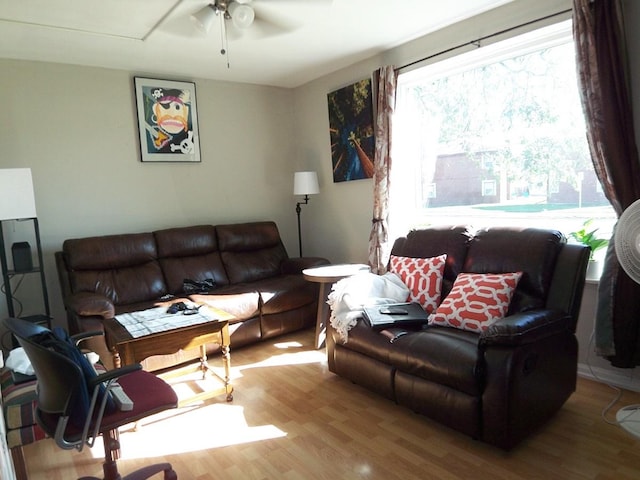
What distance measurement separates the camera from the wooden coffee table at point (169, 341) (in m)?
2.28

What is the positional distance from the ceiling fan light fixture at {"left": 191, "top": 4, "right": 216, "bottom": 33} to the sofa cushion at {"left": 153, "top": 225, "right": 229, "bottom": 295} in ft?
6.16

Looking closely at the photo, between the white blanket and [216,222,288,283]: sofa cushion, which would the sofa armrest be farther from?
the white blanket

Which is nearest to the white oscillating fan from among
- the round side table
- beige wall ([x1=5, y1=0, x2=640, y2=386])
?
beige wall ([x1=5, y1=0, x2=640, y2=386])

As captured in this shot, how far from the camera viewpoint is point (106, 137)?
12.6ft

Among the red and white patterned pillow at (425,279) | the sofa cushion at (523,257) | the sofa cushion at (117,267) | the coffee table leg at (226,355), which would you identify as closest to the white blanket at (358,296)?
the red and white patterned pillow at (425,279)

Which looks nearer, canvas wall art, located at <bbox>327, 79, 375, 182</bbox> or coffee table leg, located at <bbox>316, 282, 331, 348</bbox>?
coffee table leg, located at <bbox>316, 282, 331, 348</bbox>

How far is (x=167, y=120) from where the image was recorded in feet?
13.5

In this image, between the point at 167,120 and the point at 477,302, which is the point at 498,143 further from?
the point at 167,120

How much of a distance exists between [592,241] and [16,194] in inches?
150

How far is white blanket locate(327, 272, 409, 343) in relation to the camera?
8.75 ft

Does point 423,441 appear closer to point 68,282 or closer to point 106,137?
point 68,282

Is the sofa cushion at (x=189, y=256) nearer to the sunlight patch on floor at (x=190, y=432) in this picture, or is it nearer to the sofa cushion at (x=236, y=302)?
the sofa cushion at (x=236, y=302)

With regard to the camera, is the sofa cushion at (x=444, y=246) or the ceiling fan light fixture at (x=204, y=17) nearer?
the ceiling fan light fixture at (x=204, y=17)

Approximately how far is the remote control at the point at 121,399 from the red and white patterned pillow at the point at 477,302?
163 cm
